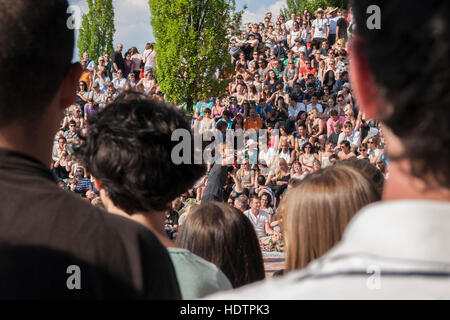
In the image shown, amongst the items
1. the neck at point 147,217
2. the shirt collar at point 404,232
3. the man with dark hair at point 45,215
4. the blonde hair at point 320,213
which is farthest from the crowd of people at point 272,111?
the shirt collar at point 404,232

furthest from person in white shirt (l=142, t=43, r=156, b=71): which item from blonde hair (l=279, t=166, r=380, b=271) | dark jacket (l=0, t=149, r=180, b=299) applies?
dark jacket (l=0, t=149, r=180, b=299)

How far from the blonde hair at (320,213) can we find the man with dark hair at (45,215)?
39.6 inches

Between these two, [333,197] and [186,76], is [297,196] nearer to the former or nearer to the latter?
[333,197]

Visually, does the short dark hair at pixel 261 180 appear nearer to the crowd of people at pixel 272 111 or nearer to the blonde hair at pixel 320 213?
the crowd of people at pixel 272 111

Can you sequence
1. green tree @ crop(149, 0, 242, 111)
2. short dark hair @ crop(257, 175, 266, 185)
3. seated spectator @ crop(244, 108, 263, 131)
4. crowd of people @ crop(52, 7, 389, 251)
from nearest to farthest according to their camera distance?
crowd of people @ crop(52, 7, 389, 251) < short dark hair @ crop(257, 175, 266, 185) < seated spectator @ crop(244, 108, 263, 131) < green tree @ crop(149, 0, 242, 111)

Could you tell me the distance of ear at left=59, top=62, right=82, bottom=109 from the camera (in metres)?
1.47

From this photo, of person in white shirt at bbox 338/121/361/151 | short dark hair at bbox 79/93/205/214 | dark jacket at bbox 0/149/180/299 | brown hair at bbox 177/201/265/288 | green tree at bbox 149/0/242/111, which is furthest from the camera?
green tree at bbox 149/0/242/111

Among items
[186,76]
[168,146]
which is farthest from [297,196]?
[186,76]

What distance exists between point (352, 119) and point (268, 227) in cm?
419

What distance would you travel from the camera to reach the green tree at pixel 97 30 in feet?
93.2

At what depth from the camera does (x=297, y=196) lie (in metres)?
2.29

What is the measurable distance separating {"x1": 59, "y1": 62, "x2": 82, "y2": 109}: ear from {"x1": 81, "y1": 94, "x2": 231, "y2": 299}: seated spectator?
1.80ft

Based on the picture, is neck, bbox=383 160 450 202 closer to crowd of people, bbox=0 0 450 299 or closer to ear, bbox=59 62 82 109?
crowd of people, bbox=0 0 450 299
